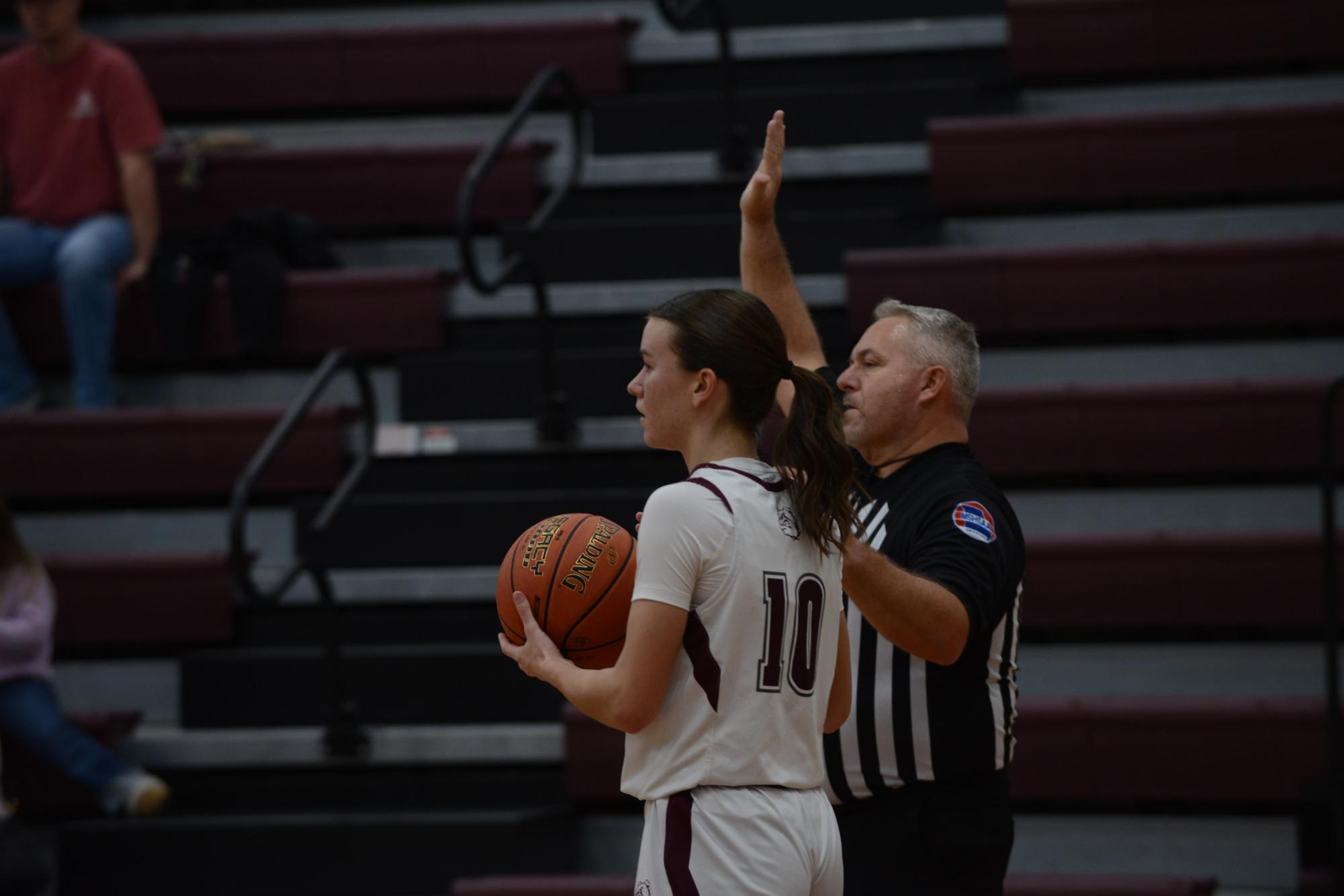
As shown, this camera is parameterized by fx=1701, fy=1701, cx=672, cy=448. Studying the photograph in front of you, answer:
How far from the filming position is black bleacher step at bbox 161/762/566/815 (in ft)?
14.4

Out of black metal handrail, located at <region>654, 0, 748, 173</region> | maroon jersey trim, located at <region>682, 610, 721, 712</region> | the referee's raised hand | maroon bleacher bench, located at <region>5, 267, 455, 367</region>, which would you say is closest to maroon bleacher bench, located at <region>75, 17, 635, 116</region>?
black metal handrail, located at <region>654, 0, 748, 173</region>

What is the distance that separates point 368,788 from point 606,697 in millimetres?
2700

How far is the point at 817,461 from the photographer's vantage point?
79.7 inches

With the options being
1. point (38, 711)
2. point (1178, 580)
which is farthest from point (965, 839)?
point (38, 711)

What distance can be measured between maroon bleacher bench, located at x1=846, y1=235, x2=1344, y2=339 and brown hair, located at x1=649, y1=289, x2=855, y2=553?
9.92 feet

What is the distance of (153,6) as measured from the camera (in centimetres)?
695

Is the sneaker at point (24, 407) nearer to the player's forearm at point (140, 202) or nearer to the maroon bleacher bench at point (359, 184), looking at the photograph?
the player's forearm at point (140, 202)

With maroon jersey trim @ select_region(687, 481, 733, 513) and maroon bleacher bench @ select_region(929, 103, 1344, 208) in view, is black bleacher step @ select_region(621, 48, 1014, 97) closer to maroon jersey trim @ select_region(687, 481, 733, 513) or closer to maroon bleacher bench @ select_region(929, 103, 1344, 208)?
maroon bleacher bench @ select_region(929, 103, 1344, 208)

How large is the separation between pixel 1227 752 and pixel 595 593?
2539mm

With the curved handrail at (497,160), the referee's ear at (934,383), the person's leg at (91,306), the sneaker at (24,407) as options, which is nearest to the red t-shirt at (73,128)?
the person's leg at (91,306)

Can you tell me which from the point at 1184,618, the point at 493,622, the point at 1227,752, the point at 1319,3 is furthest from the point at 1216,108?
the point at 493,622

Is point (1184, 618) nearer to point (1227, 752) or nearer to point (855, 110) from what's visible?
point (1227, 752)

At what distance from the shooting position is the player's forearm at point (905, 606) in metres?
2.17

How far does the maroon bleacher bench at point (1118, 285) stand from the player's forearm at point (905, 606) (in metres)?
2.82
